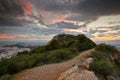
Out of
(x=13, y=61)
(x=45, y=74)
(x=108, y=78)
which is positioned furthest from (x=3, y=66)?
(x=108, y=78)

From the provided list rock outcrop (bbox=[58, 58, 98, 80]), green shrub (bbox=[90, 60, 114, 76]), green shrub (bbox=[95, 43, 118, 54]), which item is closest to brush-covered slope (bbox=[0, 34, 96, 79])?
green shrub (bbox=[95, 43, 118, 54])

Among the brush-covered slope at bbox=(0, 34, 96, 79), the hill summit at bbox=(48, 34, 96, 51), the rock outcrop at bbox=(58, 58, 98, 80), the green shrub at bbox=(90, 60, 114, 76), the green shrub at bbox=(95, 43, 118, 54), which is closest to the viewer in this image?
the rock outcrop at bbox=(58, 58, 98, 80)

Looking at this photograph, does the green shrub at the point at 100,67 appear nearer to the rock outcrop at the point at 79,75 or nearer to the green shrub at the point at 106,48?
the rock outcrop at the point at 79,75

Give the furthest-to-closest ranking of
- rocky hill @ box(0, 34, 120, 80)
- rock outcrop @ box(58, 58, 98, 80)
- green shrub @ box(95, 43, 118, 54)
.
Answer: green shrub @ box(95, 43, 118, 54) < rocky hill @ box(0, 34, 120, 80) < rock outcrop @ box(58, 58, 98, 80)

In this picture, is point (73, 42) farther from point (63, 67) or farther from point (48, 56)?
point (63, 67)

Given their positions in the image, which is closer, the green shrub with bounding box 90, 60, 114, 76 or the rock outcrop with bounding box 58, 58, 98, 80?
the rock outcrop with bounding box 58, 58, 98, 80

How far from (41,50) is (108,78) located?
18.6m

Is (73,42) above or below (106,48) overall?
above

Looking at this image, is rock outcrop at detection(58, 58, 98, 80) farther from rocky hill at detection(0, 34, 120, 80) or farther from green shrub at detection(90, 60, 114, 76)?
green shrub at detection(90, 60, 114, 76)

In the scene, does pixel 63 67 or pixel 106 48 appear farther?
pixel 106 48

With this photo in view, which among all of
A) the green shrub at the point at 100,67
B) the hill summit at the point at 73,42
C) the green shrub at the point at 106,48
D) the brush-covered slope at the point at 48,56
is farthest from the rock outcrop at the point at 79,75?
the hill summit at the point at 73,42

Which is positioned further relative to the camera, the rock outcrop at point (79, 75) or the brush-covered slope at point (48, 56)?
the brush-covered slope at point (48, 56)

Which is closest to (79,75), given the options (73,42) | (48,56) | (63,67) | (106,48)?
(63,67)

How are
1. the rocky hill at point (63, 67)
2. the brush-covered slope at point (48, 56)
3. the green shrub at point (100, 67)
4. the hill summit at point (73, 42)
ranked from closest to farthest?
the rocky hill at point (63, 67) → the green shrub at point (100, 67) → the brush-covered slope at point (48, 56) → the hill summit at point (73, 42)
